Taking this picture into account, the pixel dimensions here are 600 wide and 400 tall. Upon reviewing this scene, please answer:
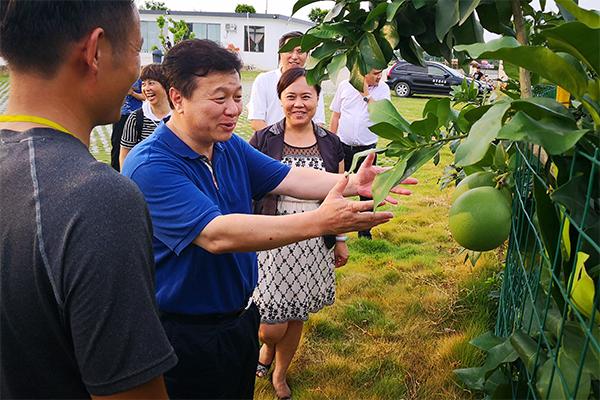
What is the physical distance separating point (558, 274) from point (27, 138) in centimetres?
105

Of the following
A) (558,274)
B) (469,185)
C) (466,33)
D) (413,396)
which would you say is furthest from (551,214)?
(413,396)

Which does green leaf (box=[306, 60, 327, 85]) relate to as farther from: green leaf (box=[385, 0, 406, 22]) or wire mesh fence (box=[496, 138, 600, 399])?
wire mesh fence (box=[496, 138, 600, 399])

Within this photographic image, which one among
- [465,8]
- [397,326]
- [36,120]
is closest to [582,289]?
[465,8]

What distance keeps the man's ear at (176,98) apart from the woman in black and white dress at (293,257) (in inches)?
33.8

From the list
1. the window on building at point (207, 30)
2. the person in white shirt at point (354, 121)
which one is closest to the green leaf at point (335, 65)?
the person in white shirt at point (354, 121)

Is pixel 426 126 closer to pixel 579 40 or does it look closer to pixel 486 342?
pixel 579 40

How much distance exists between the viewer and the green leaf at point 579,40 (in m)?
0.90

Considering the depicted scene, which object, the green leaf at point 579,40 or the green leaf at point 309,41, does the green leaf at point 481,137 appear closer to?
the green leaf at point 579,40

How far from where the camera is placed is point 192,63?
1.96 m

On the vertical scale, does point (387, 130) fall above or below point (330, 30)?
below

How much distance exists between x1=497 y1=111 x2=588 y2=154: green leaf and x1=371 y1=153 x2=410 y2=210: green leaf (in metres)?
0.33

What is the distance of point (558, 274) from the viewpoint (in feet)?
3.76

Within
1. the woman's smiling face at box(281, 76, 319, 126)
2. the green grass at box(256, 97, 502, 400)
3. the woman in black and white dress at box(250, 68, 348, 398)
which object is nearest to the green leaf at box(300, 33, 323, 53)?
the woman in black and white dress at box(250, 68, 348, 398)

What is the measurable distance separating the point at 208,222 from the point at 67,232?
2.74 ft
